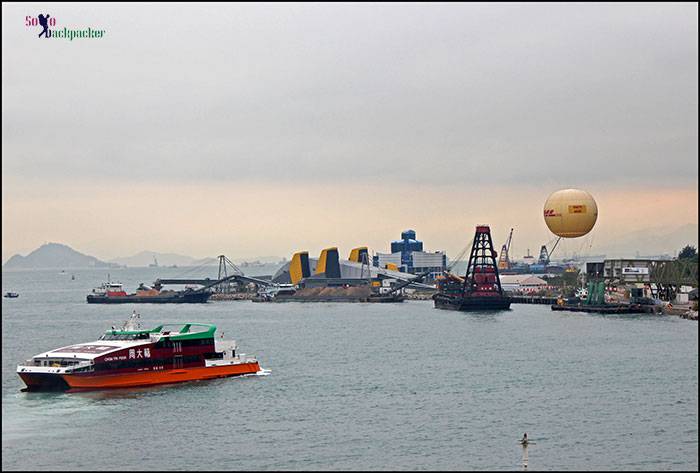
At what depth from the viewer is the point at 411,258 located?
18725cm

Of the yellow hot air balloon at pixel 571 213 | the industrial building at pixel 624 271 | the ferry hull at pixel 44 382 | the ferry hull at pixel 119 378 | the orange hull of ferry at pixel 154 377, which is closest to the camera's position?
the ferry hull at pixel 44 382

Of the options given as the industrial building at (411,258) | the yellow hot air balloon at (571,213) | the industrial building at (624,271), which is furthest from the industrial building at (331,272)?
the yellow hot air balloon at (571,213)

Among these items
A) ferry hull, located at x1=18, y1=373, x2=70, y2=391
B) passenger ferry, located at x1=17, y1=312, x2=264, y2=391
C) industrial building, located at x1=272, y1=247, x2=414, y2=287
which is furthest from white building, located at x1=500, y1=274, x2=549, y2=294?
ferry hull, located at x1=18, y1=373, x2=70, y2=391

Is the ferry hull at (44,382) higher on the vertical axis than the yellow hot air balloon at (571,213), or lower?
lower

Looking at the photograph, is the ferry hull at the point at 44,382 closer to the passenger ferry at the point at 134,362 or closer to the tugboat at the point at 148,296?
the passenger ferry at the point at 134,362

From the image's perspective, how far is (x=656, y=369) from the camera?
51.6 metres

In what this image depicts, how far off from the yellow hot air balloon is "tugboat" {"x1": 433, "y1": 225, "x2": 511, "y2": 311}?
942 centimetres

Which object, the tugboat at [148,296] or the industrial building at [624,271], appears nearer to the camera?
the industrial building at [624,271]

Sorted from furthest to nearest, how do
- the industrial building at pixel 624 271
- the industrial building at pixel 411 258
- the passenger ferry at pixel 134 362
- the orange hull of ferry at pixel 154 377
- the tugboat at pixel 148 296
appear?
the industrial building at pixel 411 258 → the tugboat at pixel 148 296 → the industrial building at pixel 624 271 → the orange hull of ferry at pixel 154 377 → the passenger ferry at pixel 134 362

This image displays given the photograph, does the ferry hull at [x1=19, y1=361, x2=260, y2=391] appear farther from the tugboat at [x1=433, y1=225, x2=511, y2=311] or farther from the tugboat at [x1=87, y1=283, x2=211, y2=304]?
the tugboat at [x1=87, y1=283, x2=211, y2=304]

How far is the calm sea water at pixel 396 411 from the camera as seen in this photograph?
105 feet

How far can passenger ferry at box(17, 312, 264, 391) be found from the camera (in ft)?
146

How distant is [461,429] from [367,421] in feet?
12.9

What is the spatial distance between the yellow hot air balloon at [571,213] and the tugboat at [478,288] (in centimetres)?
942
